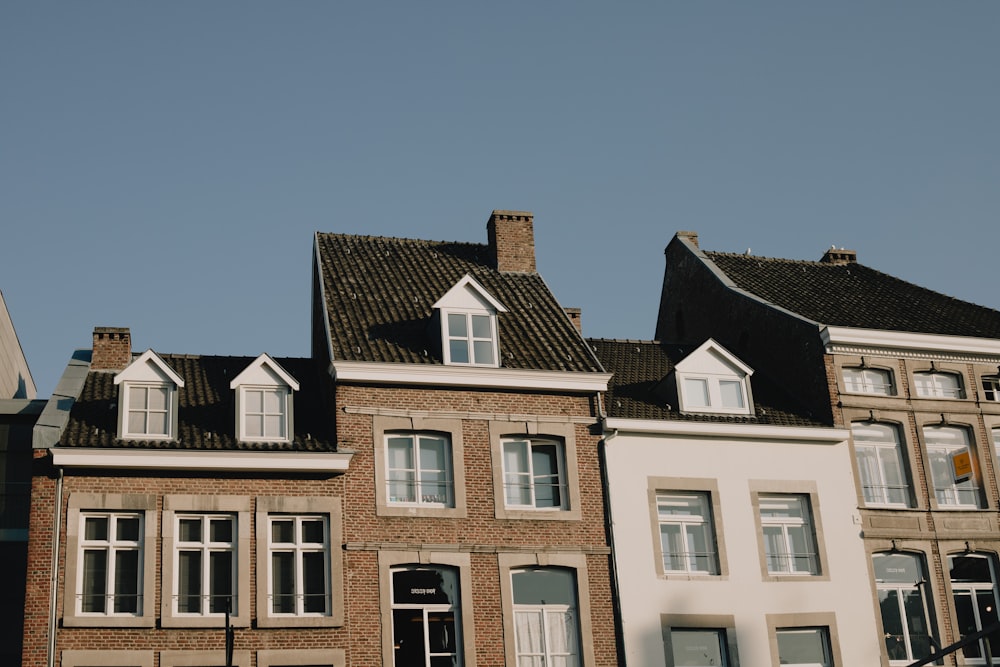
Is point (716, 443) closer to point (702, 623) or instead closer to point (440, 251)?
point (702, 623)

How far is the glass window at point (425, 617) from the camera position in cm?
2656

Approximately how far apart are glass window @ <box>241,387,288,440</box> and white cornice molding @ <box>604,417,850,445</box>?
7.12 meters

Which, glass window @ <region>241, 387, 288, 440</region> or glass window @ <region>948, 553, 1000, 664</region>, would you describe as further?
glass window @ <region>948, 553, 1000, 664</region>

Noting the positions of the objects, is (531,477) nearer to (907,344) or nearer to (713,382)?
(713,382)

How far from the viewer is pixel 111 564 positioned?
84.6 ft

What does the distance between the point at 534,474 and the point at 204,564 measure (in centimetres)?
736

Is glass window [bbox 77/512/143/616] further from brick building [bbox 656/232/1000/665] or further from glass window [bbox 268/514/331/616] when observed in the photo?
brick building [bbox 656/232/1000/665]

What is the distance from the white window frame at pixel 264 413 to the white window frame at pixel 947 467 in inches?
606

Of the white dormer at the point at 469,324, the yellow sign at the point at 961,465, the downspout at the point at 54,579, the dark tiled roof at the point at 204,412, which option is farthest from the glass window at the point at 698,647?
the downspout at the point at 54,579

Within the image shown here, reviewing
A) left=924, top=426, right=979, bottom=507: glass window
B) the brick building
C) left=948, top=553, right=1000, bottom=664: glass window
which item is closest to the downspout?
the brick building

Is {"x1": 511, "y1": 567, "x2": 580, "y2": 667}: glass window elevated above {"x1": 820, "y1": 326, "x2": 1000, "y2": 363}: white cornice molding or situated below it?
below

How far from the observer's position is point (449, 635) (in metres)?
27.0

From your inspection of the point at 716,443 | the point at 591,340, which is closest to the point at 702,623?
the point at 716,443

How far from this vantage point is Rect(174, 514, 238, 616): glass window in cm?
2583
